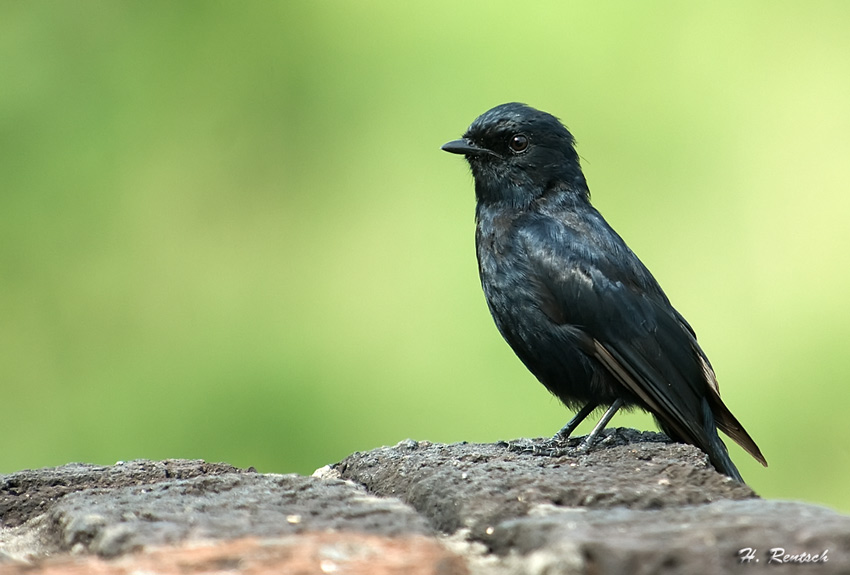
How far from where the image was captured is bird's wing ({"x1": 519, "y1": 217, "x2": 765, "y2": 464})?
418 cm

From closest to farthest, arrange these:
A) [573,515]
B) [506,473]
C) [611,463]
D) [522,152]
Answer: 1. [573,515]
2. [506,473]
3. [611,463]
4. [522,152]

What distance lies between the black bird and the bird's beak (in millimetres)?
338

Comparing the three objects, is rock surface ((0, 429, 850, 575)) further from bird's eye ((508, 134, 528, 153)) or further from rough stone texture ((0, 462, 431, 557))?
bird's eye ((508, 134, 528, 153))

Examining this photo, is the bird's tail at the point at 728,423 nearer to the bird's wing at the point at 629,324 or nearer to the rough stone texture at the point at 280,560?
the bird's wing at the point at 629,324

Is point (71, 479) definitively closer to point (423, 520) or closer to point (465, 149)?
point (423, 520)

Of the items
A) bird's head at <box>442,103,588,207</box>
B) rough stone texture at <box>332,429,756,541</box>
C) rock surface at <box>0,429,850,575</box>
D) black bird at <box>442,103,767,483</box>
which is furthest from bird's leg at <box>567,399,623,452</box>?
bird's head at <box>442,103,588,207</box>

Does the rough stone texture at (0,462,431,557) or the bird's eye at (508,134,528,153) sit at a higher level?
the bird's eye at (508,134,528,153)

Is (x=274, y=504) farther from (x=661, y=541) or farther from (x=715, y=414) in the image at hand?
(x=715, y=414)

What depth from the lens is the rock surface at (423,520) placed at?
183 cm

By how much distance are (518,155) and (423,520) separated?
2964 millimetres

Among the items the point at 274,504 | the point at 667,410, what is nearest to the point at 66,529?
the point at 274,504

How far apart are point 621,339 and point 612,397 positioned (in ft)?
0.86

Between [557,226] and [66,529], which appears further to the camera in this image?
[557,226]

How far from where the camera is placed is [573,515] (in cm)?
211
